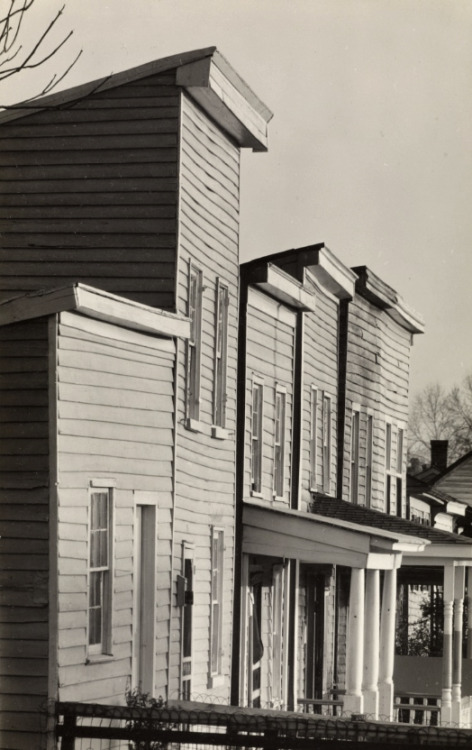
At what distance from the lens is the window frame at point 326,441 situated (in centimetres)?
2672

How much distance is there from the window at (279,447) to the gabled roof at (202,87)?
5.36 m

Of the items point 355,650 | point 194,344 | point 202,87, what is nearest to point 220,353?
point 194,344

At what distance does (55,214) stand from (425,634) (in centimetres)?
2535

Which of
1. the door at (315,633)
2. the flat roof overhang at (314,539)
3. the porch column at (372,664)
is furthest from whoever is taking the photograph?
the door at (315,633)

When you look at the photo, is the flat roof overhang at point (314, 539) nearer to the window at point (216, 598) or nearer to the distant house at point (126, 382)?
the distant house at point (126, 382)

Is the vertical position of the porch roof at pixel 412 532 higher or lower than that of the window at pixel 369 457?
lower

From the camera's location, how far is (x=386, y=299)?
101 feet

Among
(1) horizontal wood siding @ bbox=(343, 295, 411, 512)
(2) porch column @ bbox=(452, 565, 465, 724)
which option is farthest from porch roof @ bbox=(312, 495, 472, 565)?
(1) horizontal wood siding @ bbox=(343, 295, 411, 512)

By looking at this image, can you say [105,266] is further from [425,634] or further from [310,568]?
[425,634]

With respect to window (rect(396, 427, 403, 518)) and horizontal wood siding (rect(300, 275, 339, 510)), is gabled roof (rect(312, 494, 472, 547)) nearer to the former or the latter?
horizontal wood siding (rect(300, 275, 339, 510))

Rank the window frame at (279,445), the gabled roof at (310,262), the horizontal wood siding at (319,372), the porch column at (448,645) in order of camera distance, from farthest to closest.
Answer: the porch column at (448,645), the horizontal wood siding at (319,372), the gabled roof at (310,262), the window frame at (279,445)

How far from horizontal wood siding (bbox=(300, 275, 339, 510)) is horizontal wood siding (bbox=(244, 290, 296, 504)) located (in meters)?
0.83

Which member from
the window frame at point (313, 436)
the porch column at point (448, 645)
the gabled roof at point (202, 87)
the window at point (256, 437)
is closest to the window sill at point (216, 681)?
the window at point (256, 437)

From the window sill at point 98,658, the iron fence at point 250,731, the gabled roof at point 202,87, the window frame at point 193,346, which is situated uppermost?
the gabled roof at point 202,87
